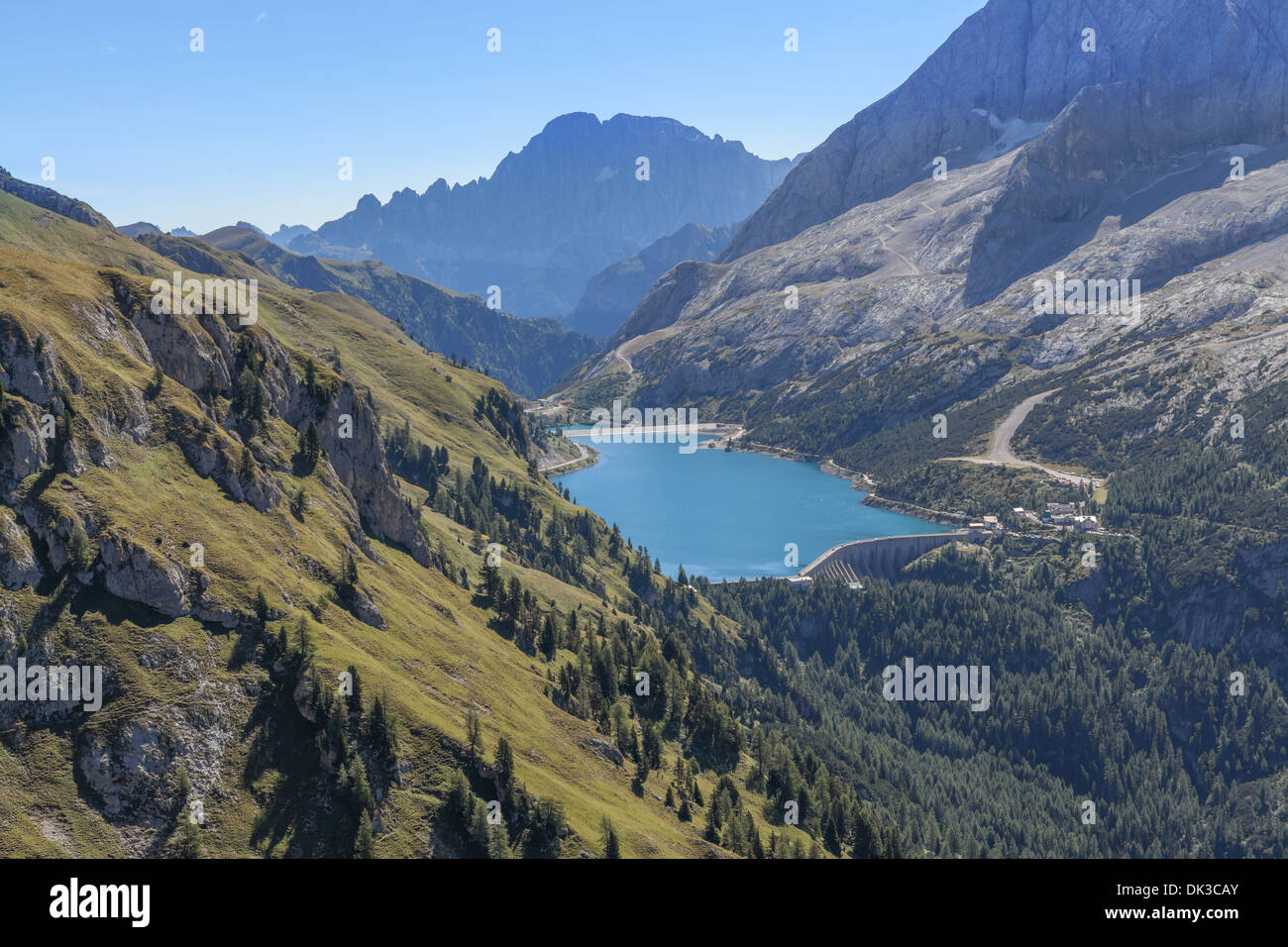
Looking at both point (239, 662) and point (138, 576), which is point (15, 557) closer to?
point (138, 576)

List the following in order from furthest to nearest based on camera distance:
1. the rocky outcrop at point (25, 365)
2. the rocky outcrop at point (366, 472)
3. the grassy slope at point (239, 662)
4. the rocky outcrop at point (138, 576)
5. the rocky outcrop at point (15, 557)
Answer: the rocky outcrop at point (366, 472), the rocky outcrop at point (25, 365), the rocky outcrop at point (138, 576), the rocky outcrop at point (15, 557), the grassy slope at point (239, 662)

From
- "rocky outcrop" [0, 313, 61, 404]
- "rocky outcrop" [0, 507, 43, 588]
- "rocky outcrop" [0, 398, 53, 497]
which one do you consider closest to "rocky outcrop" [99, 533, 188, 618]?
"rocky outcrop" [0, 507, 43, 588]

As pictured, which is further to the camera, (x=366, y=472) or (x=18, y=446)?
(x=366, y=472)

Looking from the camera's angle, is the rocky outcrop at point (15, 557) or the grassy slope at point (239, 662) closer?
the grassy slope at point (239, 662)

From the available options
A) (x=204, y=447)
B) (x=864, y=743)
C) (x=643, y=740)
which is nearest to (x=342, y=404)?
(x=204, y=447)

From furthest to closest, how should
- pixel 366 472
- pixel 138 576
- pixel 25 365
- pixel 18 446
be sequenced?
pixel 366 472 → pixel 25 365 → pixel 18 446 → pixel 138 576

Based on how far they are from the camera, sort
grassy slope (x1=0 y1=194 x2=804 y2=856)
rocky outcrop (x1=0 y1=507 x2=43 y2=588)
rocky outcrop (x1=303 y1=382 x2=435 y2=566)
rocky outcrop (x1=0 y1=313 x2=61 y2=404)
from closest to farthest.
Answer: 1. grassy slope (x1=0 y1=194 x2=804 y2=856)
2. rocky outcrop (x1=0 y1=507 x2=43 y2=588)
3. rocky outcrop (x1=0 y1=313 x2=61 y2=404)
4. rocky outcrop (x1=303 y1=382 x2=435 y2=566)

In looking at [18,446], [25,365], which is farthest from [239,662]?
[25,365]

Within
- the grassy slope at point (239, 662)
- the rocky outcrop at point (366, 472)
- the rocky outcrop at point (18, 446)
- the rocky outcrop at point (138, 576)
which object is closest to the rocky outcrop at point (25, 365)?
the grassy slope at point (239, 662)

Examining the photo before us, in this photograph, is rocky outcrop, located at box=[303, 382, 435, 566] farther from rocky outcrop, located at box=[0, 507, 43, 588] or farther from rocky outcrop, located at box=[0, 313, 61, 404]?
rocky outcrop, located at box=[0, 507, 43, 588]

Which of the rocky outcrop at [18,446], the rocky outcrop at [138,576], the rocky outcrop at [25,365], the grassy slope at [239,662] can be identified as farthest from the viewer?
the rocky outcrop at [25,365]

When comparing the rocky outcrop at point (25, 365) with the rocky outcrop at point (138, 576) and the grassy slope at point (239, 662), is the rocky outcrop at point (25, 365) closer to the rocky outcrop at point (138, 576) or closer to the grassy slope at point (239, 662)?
the grassy slope at point (239, 662)
